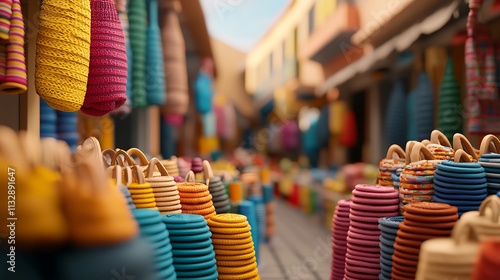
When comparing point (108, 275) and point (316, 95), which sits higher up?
point (316, 95)

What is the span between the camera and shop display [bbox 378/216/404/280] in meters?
1.67

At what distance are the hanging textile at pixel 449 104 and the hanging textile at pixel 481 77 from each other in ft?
0.93

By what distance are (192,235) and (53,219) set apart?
0.57 metres

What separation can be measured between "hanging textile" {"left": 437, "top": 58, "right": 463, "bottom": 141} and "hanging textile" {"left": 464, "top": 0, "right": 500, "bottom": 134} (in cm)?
28

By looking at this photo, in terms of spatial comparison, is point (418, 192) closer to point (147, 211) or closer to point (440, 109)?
point (147, 211)

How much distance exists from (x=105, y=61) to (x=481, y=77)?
83.0 inches

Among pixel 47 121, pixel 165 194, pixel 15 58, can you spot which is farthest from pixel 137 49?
pixel 165 194

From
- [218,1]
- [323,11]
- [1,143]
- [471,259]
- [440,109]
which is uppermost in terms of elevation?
[323,11]

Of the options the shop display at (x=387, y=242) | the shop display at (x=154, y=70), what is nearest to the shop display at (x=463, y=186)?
the shop display at (x=387, y=242)

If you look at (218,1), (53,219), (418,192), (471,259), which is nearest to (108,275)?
(53,219)

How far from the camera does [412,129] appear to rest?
4.15 meters

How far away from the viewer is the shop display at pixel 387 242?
1.67 metres

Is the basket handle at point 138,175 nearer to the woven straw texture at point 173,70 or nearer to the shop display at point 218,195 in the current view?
the shop display at point 218,195

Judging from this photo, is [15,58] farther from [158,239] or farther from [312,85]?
[312,85]
